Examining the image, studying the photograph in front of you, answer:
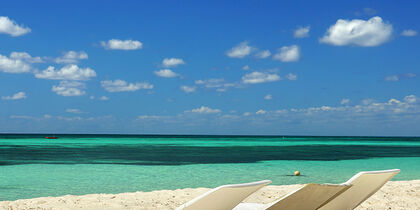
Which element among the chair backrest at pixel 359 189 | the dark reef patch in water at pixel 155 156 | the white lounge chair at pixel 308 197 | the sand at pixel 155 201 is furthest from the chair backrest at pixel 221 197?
the dark reef patch in water at pixel 155 156

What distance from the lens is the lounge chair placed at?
4059mm

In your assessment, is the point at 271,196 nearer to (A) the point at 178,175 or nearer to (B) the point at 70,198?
(B) the point at 70,198

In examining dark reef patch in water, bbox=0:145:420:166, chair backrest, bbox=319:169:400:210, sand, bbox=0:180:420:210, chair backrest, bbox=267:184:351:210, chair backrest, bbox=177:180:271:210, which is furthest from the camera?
dark reef patch in water, bbox=0:145:420:166

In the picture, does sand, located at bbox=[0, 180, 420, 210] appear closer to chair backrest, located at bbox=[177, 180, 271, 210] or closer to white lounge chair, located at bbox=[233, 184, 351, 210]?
white lounge chair, located at bbox=[233, 184, 351, 210]

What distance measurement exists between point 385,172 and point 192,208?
233cm

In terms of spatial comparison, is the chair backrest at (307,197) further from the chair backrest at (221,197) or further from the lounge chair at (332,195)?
the chair backrest at (221,197)

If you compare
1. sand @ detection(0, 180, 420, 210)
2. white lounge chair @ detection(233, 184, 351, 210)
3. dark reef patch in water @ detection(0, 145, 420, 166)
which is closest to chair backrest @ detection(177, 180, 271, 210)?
white lounge chair @ detection(233, 184, 351, 210)

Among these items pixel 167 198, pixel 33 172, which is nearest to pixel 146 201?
pixel 167 198

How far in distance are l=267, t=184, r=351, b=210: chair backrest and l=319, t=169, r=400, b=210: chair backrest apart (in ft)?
1.20

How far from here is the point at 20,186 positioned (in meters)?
11.6

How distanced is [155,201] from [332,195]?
4447 millimetres

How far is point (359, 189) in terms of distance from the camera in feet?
15.8

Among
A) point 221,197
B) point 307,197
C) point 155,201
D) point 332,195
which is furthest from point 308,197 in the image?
point 155,201

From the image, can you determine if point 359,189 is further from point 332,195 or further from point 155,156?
point 155,156
